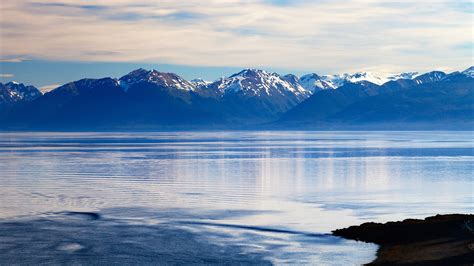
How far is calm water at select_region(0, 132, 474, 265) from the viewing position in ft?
118

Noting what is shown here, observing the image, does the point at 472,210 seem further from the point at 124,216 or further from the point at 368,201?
the point at 124,216

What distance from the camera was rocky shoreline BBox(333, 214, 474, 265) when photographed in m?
32.9

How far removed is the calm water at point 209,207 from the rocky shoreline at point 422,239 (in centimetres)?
110

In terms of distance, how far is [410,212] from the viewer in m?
48.6

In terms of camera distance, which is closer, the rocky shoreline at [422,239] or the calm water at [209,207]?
the rocky shoreline at [422,239]

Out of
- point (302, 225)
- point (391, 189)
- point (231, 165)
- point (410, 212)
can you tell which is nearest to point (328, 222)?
point (302, 225)

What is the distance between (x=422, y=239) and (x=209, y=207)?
18.1 metres

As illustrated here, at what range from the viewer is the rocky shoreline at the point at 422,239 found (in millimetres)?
32906

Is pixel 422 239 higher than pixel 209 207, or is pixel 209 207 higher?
pixel 422 239

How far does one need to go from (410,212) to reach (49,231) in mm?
21664

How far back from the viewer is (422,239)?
123ft

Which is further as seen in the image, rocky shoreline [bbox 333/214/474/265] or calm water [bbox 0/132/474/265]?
calm water [bbox 0/132/474/265]

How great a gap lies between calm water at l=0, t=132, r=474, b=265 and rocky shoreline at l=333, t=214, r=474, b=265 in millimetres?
1104

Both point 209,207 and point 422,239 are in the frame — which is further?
point 209,207
